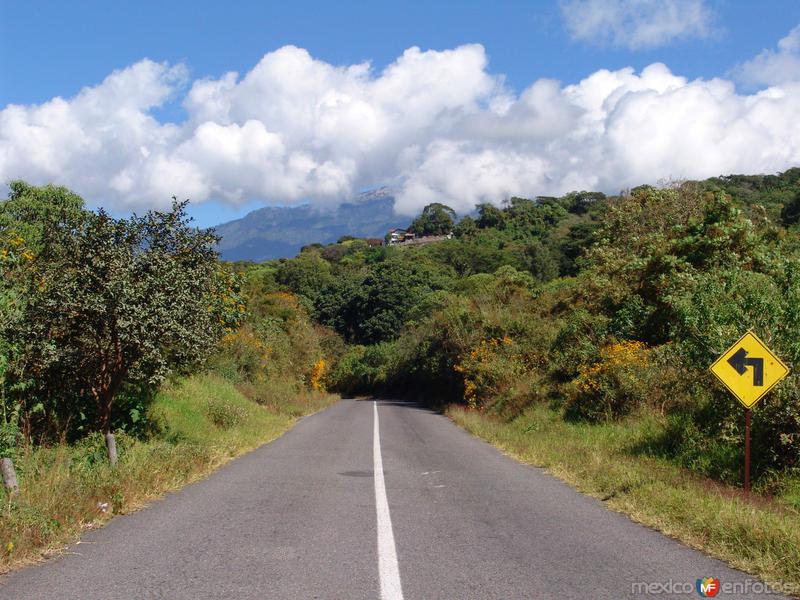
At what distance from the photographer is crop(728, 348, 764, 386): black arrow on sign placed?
30.6 ft

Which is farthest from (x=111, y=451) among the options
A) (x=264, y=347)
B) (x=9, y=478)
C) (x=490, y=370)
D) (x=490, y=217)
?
(x=490, y=217)

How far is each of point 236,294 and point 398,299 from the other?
181 feet

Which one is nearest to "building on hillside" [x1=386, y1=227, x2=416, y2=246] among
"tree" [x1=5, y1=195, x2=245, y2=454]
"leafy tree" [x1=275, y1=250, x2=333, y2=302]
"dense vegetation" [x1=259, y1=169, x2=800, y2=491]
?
"leafy tree" [x1=275, y1=250, x2=333, y2=302]

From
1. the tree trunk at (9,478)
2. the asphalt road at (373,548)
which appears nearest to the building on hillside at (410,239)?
the asphalt road at (373,548)

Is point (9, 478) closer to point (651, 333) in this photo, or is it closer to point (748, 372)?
point (748, 372)

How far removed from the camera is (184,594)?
5406 mm

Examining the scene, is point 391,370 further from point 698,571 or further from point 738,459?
point 698,571

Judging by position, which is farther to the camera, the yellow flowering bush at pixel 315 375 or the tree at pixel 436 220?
the tree at pixel 436 220

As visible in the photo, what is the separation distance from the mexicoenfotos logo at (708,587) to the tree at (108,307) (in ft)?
28.1

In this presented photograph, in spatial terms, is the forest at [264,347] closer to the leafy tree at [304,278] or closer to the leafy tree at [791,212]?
the leafy tree at [791,212]

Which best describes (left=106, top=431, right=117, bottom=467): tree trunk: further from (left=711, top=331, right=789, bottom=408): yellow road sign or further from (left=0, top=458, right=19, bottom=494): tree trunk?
(left=711, top=331, right=789, bottom=408): yellow road sign

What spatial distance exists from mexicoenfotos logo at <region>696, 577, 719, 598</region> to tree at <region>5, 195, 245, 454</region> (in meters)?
8.56

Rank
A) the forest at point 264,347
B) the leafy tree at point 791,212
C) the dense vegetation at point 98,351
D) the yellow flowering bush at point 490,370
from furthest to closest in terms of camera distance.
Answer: the leafy tree at point 791,212
the yellow flowering bush at point 490,370
the forest at point 264,347
the dense vegetation at point 98,351

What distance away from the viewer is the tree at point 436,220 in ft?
522
